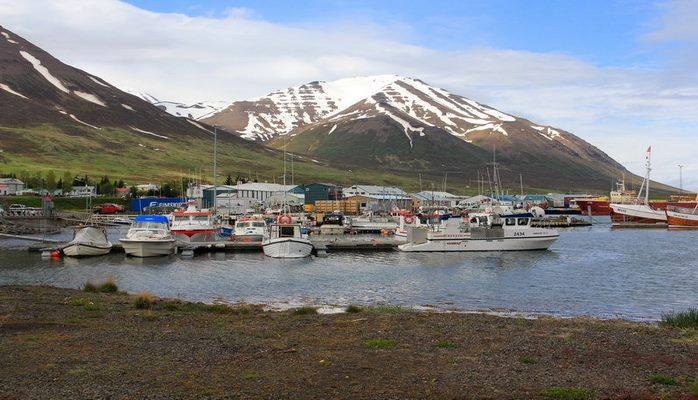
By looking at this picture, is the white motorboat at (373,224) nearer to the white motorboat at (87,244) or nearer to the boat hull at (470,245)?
the boat hull at (470,245)

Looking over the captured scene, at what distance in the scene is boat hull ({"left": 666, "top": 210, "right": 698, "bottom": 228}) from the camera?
11619 cm

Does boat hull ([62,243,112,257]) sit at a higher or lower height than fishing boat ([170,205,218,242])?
lower

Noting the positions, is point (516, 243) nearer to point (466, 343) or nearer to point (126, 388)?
point (466, 343)

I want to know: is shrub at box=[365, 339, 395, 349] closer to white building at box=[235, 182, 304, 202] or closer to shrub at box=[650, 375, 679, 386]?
shrub at box=[650, 375, 679, 386]

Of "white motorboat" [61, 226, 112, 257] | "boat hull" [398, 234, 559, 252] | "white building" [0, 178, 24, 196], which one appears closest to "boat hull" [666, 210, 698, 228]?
"boat hull" [398, 234, 559, 252]

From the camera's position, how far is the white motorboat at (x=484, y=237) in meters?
69.8

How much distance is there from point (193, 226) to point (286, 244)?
1644 centimetres

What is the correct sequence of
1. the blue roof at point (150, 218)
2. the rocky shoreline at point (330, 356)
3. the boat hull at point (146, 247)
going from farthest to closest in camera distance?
the blue roof at point (150, 218), the boat hull at point (146, 247), the rocky shoreline at point (330, 356)

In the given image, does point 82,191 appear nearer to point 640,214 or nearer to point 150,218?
point 150,218

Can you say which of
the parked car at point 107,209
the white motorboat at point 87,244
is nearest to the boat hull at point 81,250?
the white motorboat at point 87,244

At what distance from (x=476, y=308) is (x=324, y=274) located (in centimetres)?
1848

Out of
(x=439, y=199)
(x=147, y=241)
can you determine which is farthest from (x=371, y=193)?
(x=147, y=241)

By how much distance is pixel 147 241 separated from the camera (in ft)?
204

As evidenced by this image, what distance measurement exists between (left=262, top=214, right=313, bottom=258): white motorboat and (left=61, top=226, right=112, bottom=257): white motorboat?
1494 centimetres
